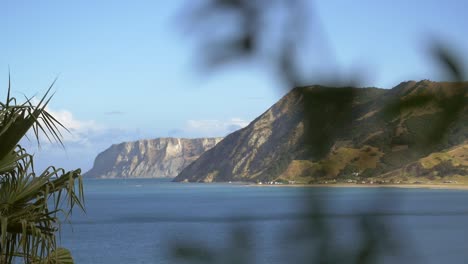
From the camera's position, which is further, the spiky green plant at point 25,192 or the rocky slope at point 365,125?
the spiky green plant at point 25,192

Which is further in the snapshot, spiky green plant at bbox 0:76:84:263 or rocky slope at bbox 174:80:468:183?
spiky green plant at bbox 0:76:84:263

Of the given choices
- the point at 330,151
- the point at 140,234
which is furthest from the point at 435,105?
the point at 140,234

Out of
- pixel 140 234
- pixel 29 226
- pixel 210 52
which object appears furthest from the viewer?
pixel 140 234

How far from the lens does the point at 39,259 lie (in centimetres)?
659

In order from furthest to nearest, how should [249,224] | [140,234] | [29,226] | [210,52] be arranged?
[140,234] → [29,226] → [249,224] → [210,52]

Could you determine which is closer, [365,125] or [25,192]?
[365,125]

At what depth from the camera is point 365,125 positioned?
3.27 ft

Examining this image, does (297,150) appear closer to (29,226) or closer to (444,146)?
(444,146)

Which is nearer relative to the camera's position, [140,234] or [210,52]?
[210,52]

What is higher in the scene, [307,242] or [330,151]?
[330,151]

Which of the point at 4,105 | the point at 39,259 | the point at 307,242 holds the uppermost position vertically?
the point at 4,105

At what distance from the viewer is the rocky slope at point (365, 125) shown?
979 millimetres

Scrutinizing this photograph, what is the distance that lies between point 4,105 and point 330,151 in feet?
19.5

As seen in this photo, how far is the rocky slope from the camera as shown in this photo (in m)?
0.98
